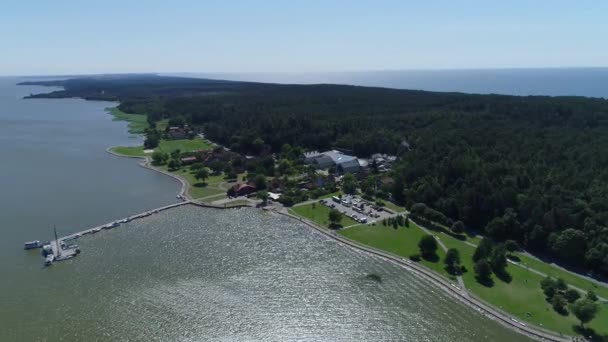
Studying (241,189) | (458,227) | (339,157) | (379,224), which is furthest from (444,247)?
(339,157)

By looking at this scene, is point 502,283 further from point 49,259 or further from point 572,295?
point 49,259

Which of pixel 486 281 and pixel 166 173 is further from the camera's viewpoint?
pixel 166 173

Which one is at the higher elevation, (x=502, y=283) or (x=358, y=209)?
(x=358, y=209)

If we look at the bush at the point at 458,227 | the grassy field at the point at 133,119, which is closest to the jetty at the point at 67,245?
the bush at the point at 458,227

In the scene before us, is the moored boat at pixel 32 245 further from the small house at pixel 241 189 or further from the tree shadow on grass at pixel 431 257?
the tree shadow on grass at pixel 431 257

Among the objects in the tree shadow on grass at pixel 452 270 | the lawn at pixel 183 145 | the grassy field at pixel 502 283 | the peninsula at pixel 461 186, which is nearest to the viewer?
the grassy field at pixel 502 283

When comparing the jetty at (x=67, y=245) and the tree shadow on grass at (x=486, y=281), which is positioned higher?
the tree shadow on grass at (x=486, y=281)
